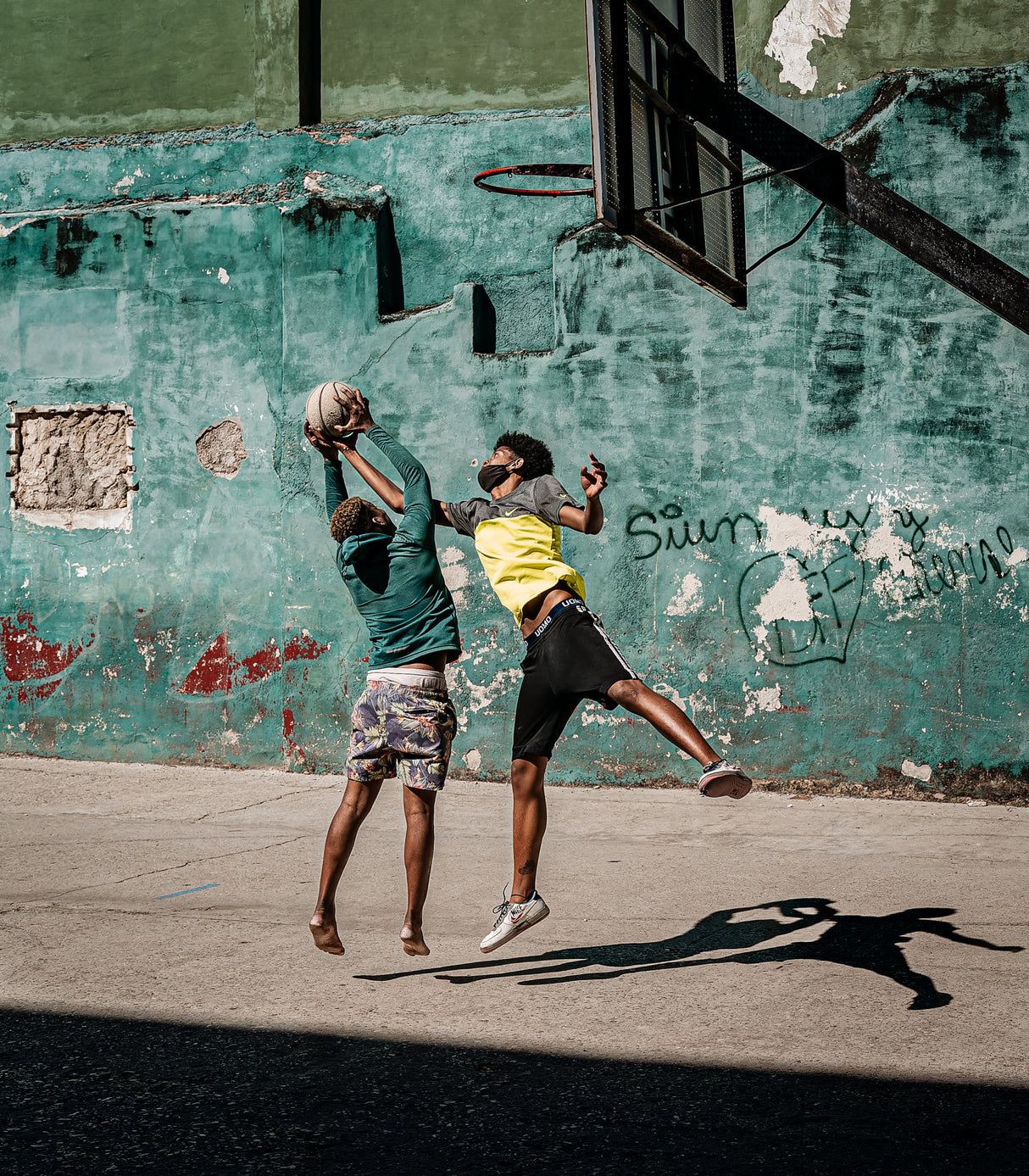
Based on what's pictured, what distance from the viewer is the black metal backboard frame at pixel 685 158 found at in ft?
15.3

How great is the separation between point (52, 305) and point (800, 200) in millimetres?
5646

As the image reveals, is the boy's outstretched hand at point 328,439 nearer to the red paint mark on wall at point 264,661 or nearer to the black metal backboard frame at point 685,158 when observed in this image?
the black metal backboard frame at point 685,158

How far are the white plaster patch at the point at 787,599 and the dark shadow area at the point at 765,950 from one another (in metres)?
3.07

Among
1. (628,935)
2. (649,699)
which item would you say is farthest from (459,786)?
(649,699)

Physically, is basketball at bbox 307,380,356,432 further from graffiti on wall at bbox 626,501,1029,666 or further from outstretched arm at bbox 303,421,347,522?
graffiti on wall at bbox 626,501,1029,666

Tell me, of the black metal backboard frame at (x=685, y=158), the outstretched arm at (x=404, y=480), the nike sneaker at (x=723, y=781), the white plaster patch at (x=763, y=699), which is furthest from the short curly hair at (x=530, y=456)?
the white plaster patch at (x=763, y=699)

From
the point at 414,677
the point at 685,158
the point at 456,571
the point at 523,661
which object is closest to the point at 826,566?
the point at 456,571

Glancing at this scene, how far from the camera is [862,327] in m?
8.12

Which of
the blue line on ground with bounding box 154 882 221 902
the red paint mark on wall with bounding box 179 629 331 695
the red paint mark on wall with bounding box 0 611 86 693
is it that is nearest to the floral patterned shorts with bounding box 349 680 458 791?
the blue line on ground with bounding box 154 882 221 902

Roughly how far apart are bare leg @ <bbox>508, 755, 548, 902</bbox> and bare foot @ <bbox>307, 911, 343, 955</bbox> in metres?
0.68

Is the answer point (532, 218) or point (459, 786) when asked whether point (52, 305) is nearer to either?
point (532, 218)

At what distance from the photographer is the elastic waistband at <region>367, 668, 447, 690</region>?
4629mm

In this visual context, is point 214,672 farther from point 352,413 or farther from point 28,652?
point 352,413

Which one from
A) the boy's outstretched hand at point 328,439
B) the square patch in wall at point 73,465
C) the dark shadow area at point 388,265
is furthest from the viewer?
the square patch in wall at point 73,465
